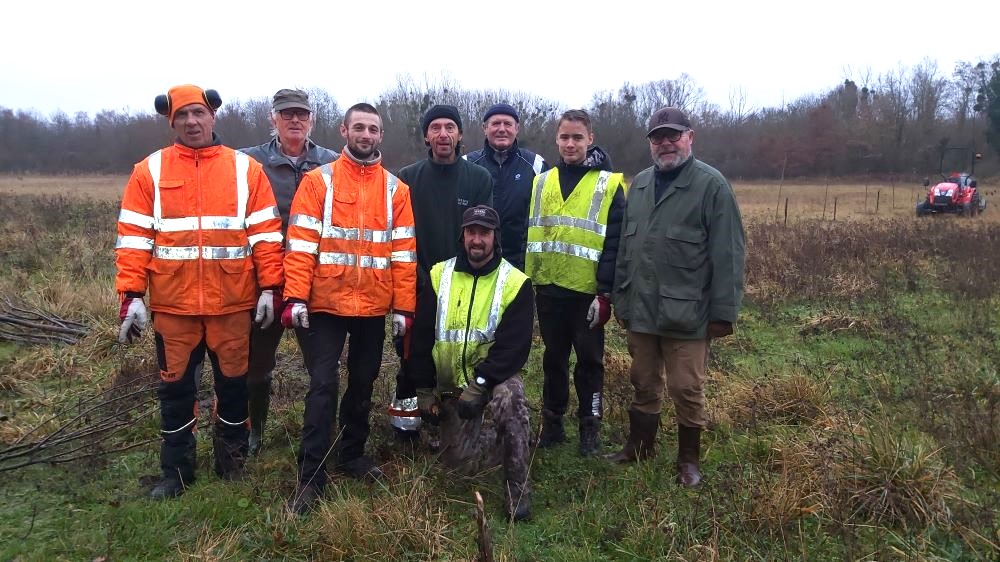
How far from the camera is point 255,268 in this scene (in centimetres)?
368

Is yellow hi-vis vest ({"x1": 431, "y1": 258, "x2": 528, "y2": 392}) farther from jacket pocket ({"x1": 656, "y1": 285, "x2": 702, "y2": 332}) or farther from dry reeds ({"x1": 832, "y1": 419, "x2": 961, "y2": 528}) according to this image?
dry reeds ({"x1": 832, "y1": 419, "x2": 961, "y2": 528})

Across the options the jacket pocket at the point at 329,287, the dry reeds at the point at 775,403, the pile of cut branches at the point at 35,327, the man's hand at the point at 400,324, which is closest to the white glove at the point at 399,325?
the man's hand at the point at 400,324

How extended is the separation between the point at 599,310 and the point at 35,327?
6.17 meters

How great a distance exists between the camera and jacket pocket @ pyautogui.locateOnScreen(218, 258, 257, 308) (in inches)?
139

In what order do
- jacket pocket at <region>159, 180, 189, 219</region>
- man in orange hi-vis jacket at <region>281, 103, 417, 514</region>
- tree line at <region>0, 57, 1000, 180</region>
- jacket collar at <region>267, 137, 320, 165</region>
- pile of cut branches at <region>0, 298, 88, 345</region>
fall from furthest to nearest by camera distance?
1. tree line at <region>0, 57, 1000, 180</region>
2. pile of cut branches at <region>0, 298, 88, 345</region>
3. jacket collar at <region>267, 137, 320, 165</region>
4. man in orange hi-vis jacket at <region>281, 103, 417, 514</region>
5. jacket pocket at <region>159, 180, 189, 219</region>

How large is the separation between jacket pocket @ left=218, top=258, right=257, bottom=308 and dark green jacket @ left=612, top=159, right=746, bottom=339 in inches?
91.2

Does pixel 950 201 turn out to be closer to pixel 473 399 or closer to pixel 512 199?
pixel 512 199

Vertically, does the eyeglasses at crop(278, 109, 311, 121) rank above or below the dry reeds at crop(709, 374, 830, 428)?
above

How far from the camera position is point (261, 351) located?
4.23m

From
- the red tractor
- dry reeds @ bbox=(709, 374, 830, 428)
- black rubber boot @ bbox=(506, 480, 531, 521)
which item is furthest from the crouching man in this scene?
the red tractor

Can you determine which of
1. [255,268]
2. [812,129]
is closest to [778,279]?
[255,268]

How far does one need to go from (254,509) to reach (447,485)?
107 centimetres

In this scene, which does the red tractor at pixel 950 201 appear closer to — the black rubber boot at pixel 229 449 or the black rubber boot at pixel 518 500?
the black rubber boot at pixel 518 500

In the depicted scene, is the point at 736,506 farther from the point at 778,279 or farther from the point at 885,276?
the point at 885,276
